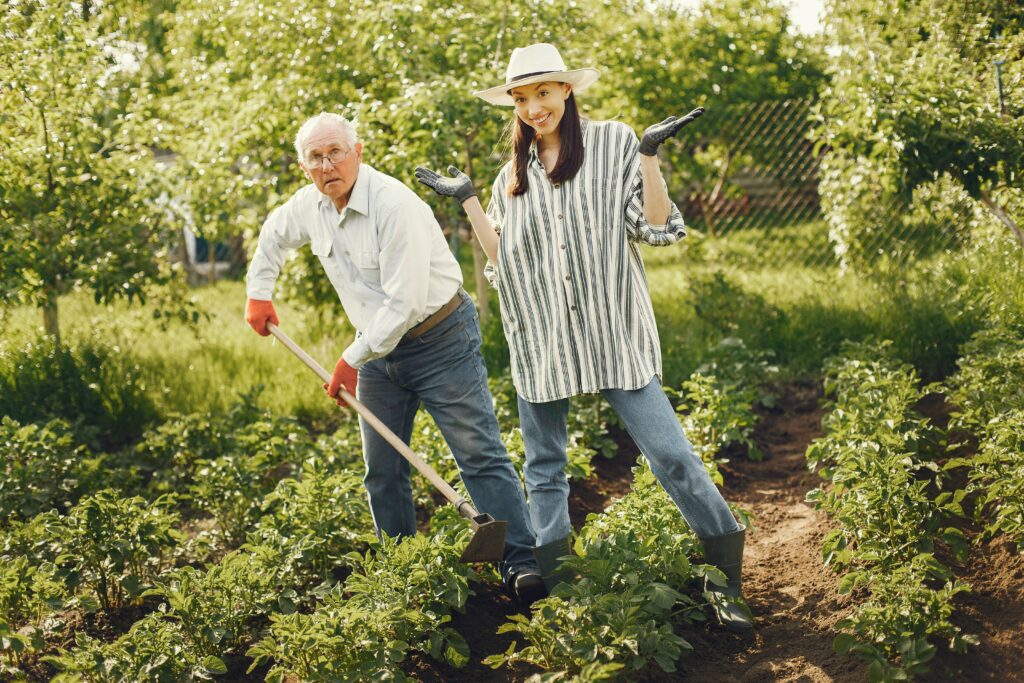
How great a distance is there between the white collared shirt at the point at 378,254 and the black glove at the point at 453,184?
0.27 ft

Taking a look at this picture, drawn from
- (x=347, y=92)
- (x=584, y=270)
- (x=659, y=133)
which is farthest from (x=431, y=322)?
(x=347, y=92)

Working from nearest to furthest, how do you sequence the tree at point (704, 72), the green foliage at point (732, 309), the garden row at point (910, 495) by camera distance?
1. the garden row at point (910, 495)
2. the green foliage at point (732, 309)
3. the tree at point (704, 72)

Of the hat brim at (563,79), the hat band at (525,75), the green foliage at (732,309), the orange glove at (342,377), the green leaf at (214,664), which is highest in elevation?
the hat band at (525,75)

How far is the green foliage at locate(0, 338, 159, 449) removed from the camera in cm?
623

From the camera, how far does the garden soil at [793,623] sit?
317cm

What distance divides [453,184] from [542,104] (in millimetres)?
421

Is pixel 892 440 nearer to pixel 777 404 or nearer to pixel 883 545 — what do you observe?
pixel 883 545

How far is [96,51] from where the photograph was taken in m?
6.62

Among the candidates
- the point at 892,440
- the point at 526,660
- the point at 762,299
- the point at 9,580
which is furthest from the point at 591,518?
the point at 762,299

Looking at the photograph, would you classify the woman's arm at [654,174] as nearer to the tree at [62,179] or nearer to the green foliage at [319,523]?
the green foliage at [319,523]

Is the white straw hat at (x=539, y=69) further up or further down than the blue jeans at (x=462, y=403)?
further up

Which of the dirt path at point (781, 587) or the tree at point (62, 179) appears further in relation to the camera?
the tree at point (62, 179)

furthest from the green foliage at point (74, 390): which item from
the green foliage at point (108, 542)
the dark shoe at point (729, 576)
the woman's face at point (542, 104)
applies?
the dark shoe at point (729, 576)

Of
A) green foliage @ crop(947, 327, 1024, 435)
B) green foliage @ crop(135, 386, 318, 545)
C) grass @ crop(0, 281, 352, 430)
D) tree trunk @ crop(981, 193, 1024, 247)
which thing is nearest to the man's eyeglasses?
green foliage @ crop(135, 386, 318, 545)
